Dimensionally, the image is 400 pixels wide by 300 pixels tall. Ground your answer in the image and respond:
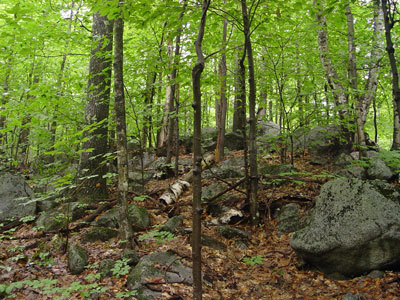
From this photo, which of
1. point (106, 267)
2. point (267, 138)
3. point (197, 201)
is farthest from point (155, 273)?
point (267, 138)

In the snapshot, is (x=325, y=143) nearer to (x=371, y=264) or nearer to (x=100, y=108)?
(x=371, y=264)

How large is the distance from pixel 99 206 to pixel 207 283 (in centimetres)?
404

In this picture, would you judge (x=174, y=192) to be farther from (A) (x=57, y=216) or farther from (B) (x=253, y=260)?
(B) (x=253, y=260)

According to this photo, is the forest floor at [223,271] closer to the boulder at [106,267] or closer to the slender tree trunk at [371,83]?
the boulder at [106,267]

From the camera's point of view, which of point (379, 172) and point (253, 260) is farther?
point (379, 172)

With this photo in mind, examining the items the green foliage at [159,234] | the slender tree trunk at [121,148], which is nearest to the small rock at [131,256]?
the slender tree trunk at [121,148]

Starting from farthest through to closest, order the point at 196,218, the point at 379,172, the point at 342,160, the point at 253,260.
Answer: the point at 342,160
the point at 379,172
the point at 253,260
the point at 196,218

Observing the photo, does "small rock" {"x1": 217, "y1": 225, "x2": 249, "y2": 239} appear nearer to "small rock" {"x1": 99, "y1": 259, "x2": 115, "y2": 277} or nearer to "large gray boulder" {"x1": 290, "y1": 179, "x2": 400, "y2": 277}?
"large gray boulder" {"x1": 290, "y1": 179, "x2": 400, "y2": 277}

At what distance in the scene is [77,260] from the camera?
4176 millimetres

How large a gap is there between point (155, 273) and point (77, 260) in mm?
1478

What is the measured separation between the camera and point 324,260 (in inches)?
146

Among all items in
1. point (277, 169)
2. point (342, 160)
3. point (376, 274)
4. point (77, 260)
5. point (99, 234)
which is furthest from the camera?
point (342, 160)

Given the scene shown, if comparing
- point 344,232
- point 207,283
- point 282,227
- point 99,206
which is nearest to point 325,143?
point 282,227

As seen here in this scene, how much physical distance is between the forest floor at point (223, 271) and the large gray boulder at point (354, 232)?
0.70 feet
